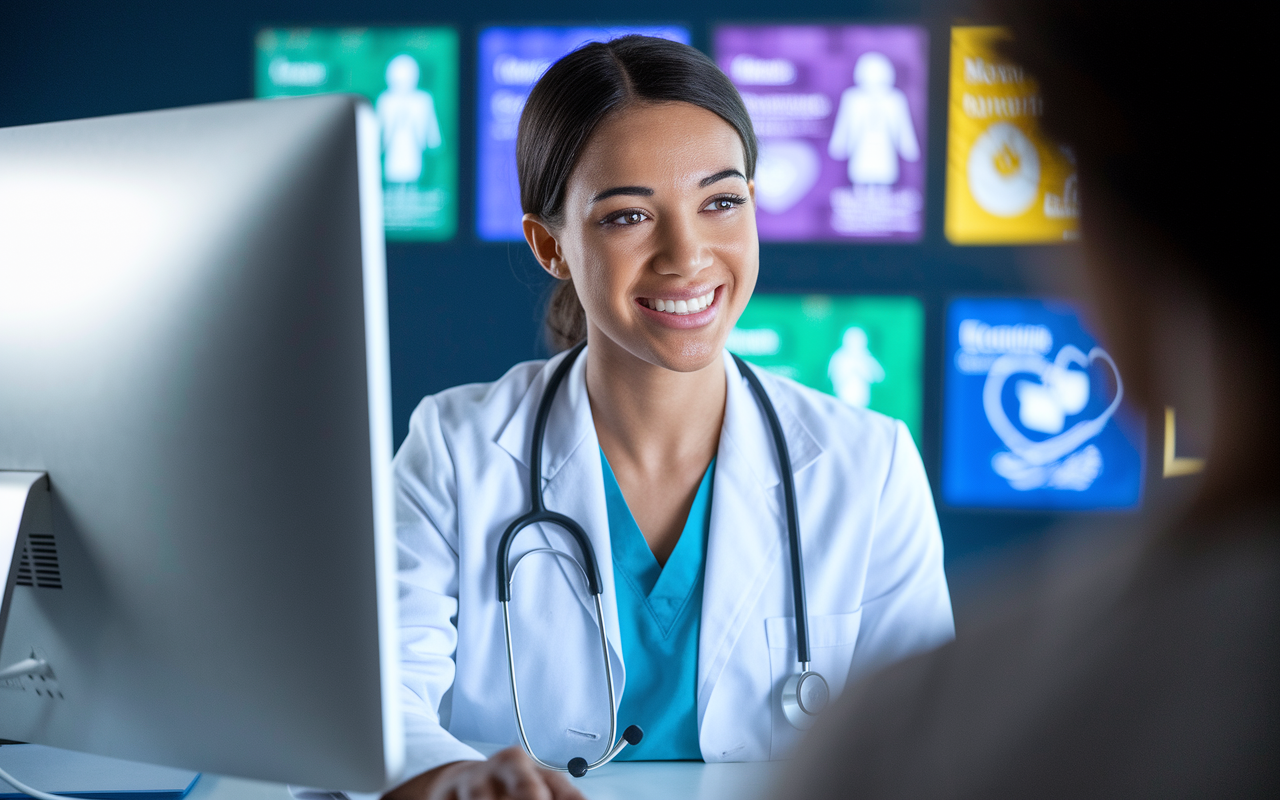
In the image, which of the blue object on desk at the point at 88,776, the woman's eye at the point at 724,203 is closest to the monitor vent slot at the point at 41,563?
the blue object on desk at the point at 88,776

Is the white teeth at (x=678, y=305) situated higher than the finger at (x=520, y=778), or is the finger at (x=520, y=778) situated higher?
the white teeth at (x=678, y=305)

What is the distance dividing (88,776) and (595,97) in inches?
36.2

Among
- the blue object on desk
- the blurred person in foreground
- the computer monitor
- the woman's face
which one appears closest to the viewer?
the blurred person in foreground

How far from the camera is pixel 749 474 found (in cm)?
126

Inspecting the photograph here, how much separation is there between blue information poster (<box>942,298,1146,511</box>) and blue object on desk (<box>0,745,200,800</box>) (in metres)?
1.94

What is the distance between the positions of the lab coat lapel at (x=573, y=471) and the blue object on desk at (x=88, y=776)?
482mm

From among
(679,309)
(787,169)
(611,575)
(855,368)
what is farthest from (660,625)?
(787,169)

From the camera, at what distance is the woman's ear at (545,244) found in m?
1.31

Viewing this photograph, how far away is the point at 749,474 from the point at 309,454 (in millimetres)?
816

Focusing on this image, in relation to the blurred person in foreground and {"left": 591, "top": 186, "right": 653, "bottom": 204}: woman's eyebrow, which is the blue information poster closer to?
{"left": 591, "top": 186, "right": 653, "bottom": 204}: woman's eyebrow

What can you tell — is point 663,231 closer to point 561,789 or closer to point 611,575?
point 611,575

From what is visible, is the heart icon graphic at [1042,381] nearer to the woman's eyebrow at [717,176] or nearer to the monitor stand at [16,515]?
the woman's eyebrow at [717,176]

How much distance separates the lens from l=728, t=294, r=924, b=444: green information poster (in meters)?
2.34

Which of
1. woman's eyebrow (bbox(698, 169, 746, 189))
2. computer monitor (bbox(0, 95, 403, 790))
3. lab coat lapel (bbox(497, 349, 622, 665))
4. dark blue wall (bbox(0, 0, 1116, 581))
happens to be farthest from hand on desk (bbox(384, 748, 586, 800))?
dark blue wall (bbox(0, 0, 1116, 581))
